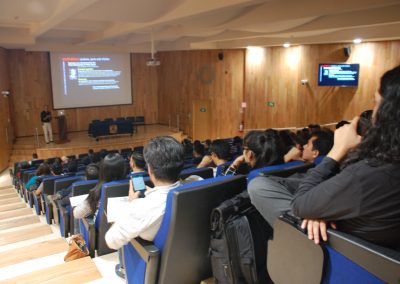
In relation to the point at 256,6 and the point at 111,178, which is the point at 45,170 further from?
the point at 256,6

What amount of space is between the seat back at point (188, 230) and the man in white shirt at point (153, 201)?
0.26 ft

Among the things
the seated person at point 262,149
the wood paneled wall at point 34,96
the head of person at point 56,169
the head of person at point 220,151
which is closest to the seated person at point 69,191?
the head of person at point 220,151

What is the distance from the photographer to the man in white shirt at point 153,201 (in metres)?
2.03

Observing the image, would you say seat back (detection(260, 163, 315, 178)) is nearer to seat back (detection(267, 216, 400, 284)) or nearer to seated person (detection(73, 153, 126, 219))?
seat back (detection(267, 216, 400, 284))

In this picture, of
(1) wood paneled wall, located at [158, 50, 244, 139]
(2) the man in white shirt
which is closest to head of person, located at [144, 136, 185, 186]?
(2) the man in white shirt

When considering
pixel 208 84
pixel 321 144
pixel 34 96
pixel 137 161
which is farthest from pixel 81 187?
pixel 34 96

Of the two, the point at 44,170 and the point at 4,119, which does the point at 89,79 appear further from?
the point at 44,170

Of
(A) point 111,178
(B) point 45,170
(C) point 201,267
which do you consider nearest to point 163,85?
(B) point 45,170

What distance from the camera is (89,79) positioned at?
1474 cm

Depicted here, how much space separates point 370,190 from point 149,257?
4.27ft

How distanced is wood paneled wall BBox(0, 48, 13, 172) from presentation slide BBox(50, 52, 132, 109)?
177 cm

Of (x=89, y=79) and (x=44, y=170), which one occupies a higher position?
(x=89, y=79)

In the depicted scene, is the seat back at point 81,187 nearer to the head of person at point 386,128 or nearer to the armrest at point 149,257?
the armrest at point 149,257

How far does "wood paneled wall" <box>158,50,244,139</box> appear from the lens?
13.4 metres
